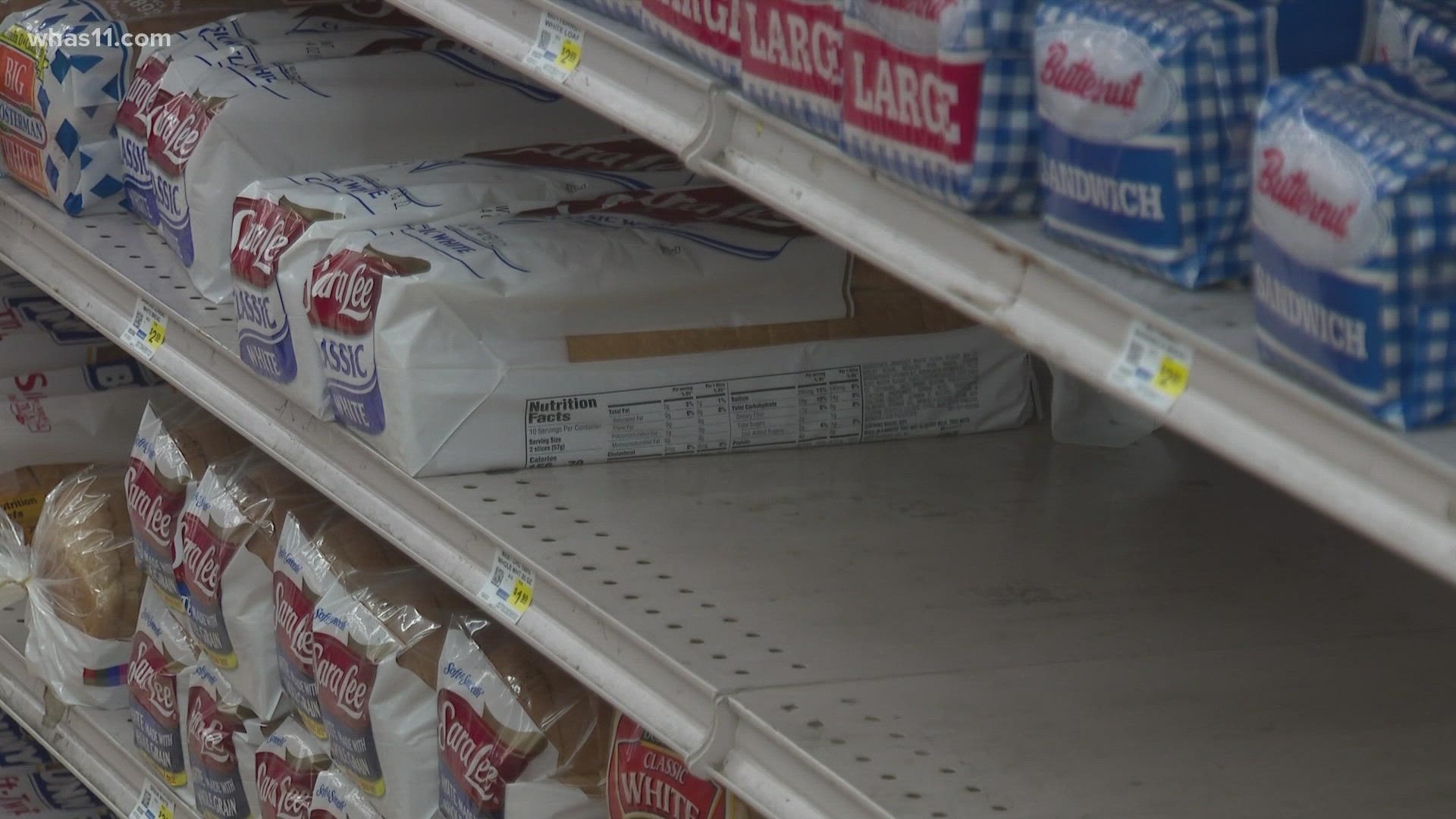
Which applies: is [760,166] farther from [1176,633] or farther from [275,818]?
[275,818]

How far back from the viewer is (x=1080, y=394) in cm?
171

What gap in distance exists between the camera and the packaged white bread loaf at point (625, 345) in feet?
4.97

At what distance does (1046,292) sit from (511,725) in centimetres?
83

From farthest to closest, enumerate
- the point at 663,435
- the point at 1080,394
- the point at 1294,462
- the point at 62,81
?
the point at 62,81
the point at 1080,394
the point at 663,435
the point at 1294,462

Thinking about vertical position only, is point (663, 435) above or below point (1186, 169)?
below

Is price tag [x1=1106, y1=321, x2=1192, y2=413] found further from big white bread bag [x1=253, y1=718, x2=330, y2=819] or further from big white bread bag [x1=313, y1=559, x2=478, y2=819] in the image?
big white bread bag [x1=253, y1=718, x2=330, y2=819]

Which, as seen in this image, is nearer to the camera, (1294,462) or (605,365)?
(1294,462)

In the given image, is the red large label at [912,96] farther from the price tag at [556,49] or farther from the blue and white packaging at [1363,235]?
the price tag at [556,49]

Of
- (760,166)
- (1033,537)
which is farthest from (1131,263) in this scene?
(1033,537)

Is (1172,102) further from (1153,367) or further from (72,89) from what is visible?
(72,89)

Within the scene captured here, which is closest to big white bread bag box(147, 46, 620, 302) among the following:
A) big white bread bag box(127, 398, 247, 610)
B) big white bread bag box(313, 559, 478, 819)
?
big white bread bag box(127, 398, 247, 610)

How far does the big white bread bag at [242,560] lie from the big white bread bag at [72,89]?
0.41m

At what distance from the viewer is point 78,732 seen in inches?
95.5

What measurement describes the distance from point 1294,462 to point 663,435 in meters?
0.88
